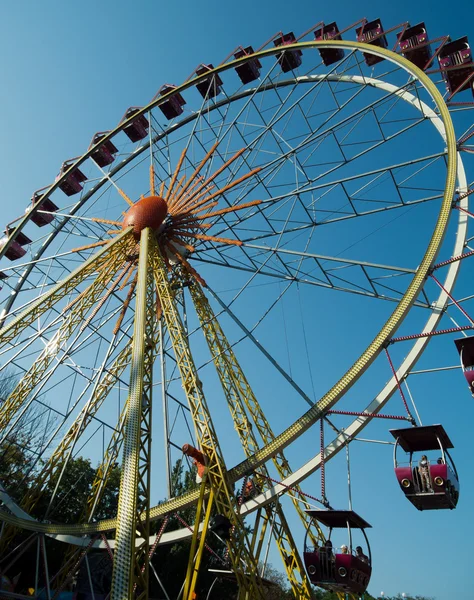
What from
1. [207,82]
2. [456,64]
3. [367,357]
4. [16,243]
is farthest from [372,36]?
[16,243]

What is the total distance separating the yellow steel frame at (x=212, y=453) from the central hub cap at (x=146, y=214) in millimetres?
2917

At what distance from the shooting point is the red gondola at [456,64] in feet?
46.5

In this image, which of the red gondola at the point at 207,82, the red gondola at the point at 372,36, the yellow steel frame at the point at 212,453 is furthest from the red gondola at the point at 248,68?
the yellow steel frame at the point at 212,453

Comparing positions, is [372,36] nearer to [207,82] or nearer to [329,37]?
[329,37]

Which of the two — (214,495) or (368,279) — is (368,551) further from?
(368,279)

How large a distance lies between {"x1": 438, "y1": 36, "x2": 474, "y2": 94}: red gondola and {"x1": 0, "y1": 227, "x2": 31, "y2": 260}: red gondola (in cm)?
1741

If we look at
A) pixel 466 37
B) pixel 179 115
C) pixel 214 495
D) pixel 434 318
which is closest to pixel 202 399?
pixel 214 495

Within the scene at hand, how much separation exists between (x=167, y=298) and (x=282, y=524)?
648 centimetres

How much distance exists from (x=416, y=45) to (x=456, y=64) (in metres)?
1.56

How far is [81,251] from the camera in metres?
18.9

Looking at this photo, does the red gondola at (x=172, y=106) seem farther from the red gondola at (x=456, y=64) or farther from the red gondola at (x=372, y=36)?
the red gondola at (x=456, y=64)

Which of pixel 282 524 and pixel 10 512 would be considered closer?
pixel 282 524

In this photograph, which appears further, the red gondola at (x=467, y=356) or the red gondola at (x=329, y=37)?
the red gondola at (x=329, y=37)

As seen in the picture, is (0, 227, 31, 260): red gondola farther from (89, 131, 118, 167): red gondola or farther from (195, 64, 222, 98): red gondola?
(195, 64, 222, 98): red gondola
